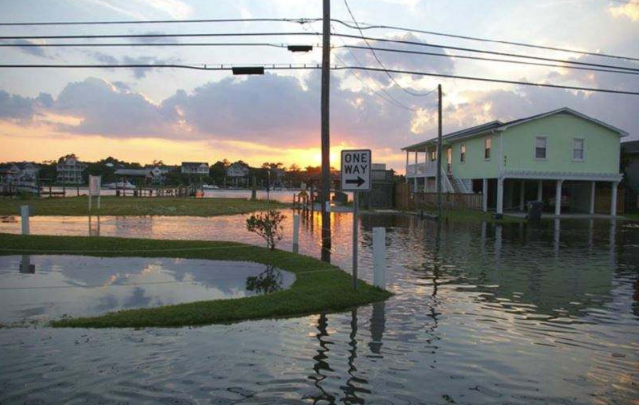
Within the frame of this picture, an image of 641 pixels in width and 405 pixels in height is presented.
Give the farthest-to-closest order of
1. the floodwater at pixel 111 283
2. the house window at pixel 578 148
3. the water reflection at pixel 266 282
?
1. the house window at pixel 578 148
2. the water reflection at pixel 266 282
3. the floodwater at pixel 111 283

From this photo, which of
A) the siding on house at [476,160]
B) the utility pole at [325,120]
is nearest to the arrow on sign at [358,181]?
the utility pole at [325,120]

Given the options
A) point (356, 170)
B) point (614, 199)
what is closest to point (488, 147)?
point (614, 199)

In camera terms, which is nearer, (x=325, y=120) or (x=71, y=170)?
(x=325, y=120)

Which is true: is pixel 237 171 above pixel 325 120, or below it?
above

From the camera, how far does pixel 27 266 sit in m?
12.5

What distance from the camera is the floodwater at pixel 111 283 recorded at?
8781mm

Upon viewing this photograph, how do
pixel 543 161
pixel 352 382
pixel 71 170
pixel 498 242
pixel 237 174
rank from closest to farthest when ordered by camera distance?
pixel 352 382, pixel 498 242, pixel 543 161, pixel 71 170, pixel 237 174

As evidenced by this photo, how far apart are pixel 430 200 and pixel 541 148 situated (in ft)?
27.7

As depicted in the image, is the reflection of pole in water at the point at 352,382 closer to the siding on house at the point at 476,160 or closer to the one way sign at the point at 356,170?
the one way sign at the point at 356,170

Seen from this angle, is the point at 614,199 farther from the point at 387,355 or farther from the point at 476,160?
the point at 387,355

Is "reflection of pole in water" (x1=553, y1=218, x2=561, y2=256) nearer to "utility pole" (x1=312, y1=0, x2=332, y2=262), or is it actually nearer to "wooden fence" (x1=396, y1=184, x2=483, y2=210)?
"wooden fence" (x1=396, y1=184, x2=483, y2=210)

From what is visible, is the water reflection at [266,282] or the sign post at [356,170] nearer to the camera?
the sign post at [356,170]

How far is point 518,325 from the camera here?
7992mm

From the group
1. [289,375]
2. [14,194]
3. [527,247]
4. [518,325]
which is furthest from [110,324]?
[14,194]
